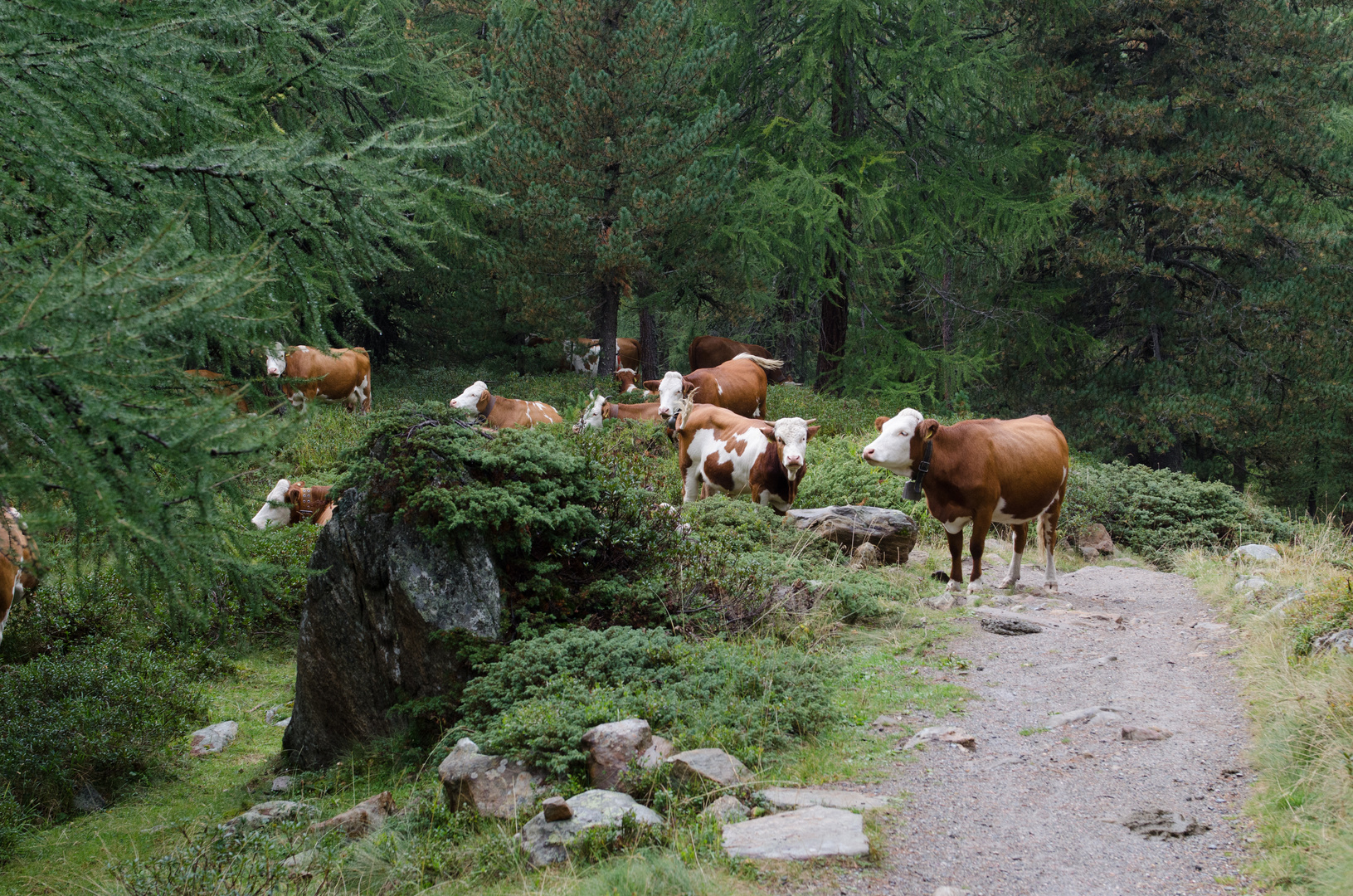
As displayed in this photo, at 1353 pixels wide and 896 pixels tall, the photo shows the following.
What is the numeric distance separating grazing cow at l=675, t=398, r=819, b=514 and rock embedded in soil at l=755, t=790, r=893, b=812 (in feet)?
17.3

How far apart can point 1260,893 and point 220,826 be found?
4.70m

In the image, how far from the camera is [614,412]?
13.9 metres

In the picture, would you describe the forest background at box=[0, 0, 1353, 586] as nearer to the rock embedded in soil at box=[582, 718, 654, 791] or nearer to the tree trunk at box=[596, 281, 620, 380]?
the tree trunk at box=[596, 281, 620, 380]

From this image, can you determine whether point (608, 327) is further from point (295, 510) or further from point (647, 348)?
point (295, 510)

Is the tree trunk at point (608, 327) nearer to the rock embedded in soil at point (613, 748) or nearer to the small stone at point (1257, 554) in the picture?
the small stone at point (1257, 554)

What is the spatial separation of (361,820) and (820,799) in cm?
220

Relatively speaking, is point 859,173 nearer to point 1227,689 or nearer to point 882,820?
point 1227,689

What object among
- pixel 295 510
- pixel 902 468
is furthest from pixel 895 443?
pixel 295 510

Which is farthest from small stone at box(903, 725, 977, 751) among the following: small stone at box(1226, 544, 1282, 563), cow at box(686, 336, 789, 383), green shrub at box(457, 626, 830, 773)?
cow at box(686, 336, 789, 383)

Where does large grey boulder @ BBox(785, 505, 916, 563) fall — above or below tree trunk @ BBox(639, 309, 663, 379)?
below

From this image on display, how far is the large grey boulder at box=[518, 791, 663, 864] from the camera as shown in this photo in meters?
3.96

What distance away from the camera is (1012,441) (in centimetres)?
899

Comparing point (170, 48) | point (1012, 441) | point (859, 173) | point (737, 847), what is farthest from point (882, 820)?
point (859, 173)

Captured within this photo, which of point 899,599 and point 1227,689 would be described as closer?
point 1227,689
